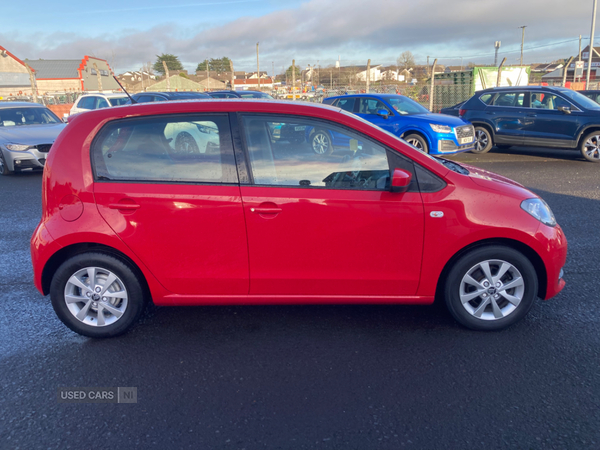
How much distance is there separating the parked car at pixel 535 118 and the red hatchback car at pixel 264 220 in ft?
31.9

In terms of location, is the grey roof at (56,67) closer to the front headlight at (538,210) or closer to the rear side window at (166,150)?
the rear side window at (166,150)


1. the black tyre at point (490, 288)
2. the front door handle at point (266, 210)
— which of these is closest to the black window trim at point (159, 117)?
the front door handle at point (266, 210)

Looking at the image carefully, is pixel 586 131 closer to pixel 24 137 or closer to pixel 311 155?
pixel 311 155

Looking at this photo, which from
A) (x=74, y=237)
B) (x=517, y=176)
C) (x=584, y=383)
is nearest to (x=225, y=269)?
(x=74, y=237)

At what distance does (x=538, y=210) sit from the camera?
12.0ft

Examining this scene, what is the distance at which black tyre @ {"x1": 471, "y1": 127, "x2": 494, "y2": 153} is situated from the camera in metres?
13.3

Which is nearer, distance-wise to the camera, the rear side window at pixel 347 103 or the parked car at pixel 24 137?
the parked car at pixel 24 137

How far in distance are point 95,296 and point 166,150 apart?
120cm

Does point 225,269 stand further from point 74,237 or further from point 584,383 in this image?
point 584,383

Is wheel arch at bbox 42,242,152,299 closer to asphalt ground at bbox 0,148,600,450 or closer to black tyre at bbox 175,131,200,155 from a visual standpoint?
asphalt ground at bbox 0,148,600,450

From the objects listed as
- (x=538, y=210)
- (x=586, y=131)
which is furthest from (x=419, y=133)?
(x=538, y=210)

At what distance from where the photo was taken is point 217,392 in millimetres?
3051

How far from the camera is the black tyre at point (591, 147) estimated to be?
11672 millimetres

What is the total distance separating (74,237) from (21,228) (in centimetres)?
399
